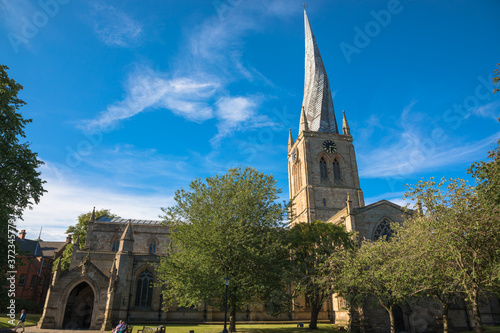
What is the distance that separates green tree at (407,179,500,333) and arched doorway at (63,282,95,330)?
29995 millimetres

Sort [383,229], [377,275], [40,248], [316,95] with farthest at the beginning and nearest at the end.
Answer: [40,248]
[316,95]
[383,229]
[377,275]

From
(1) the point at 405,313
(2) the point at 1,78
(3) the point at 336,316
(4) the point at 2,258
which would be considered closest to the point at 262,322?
(3) the point at 336,316

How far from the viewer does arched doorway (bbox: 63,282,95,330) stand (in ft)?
91.7

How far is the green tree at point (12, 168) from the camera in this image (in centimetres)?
1616

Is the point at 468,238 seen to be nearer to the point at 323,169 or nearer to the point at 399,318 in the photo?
the point at 399,318

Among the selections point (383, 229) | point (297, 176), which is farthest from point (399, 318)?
point (297, 176)

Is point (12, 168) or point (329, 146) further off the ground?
point (329, 146)

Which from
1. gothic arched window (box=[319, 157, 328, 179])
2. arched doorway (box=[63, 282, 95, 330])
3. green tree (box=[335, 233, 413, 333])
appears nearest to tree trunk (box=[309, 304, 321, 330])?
green tree (box=[335, 233, 413, 333])

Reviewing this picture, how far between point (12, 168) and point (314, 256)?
2285cm

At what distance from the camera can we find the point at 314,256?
27.2 metres

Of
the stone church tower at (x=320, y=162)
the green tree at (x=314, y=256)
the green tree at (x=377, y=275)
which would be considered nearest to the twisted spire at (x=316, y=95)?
the stone church tower at (x=320, y=162)

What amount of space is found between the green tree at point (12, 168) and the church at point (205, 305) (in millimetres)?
11351

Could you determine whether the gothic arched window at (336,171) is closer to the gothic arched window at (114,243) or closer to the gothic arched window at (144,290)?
the gothic arched window at (144,290)

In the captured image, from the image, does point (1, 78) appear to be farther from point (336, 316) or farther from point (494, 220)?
point (336, 316)
